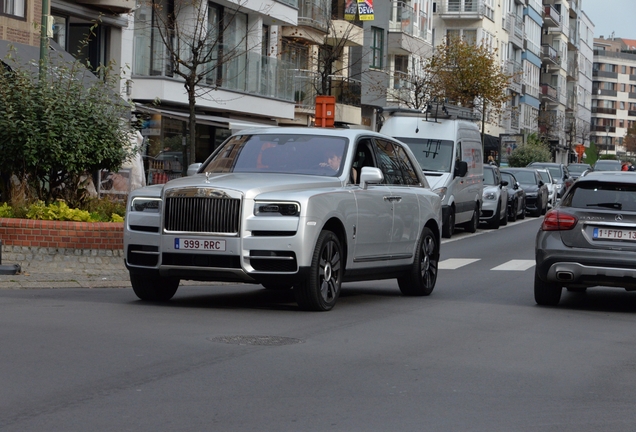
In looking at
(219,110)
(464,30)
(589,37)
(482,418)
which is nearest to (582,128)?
(589,37)

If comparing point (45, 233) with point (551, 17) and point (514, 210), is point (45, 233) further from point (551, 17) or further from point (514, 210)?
point (551, 17)

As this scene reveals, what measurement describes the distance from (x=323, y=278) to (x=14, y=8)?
57.0 ft

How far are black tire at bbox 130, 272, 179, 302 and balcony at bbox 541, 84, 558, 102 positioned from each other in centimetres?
10496

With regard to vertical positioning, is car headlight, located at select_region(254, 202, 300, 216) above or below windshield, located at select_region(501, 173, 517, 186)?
below

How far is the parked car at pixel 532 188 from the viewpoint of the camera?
141 ft

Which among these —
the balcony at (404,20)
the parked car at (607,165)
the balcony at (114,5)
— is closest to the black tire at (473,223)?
the balcony at (114,5)

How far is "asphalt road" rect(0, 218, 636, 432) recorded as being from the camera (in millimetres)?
6773

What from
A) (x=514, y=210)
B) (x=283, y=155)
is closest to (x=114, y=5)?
(x=514, y=210)

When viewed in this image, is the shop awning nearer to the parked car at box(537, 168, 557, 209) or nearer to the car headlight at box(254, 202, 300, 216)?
the parked car at box(537, 168, 557, 209)

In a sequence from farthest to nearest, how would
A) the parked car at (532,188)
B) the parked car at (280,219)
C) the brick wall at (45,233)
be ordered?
the parked car at (532,188) < the brick wall at (45,233) < the parked car at (280,219)

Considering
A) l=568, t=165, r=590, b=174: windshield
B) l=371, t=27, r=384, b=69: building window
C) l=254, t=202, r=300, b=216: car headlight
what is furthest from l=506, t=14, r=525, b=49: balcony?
l=254, t=202, r=300, b=216: car headlight

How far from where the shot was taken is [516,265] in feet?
68.0

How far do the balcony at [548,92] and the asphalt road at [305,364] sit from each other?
103m

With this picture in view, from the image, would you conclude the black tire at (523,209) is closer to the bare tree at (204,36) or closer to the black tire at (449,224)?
the bare tree at (204,36)
